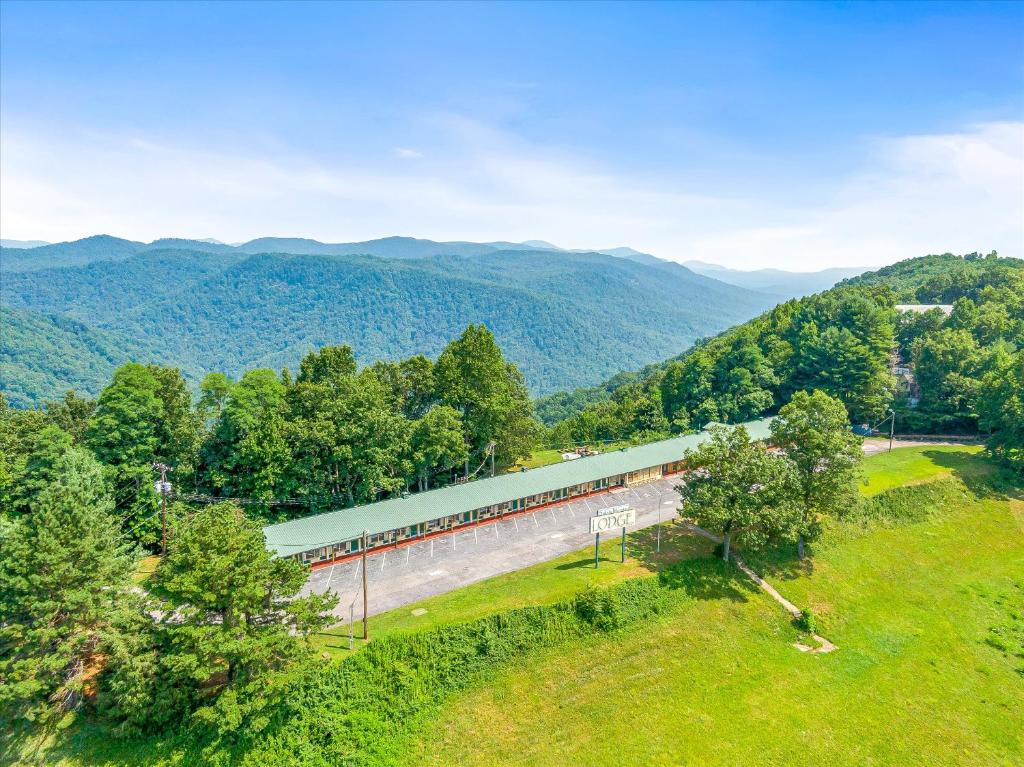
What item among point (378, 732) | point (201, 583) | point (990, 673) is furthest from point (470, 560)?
point (990, 673)

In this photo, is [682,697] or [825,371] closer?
[682,697]

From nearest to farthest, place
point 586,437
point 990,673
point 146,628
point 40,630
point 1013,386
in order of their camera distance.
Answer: point 40,630 < point 146,628 < point 990,673 < point 1013,386 < point 586,437

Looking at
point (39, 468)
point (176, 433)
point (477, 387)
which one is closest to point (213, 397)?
point (176, 433)

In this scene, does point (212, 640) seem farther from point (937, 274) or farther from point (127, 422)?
point (937, 274)

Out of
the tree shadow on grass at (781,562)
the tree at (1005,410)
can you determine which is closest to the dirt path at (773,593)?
the tree shadow on grass at (781,562)

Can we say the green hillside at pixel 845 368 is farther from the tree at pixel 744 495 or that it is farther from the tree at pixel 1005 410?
the tree at pixel 744 495

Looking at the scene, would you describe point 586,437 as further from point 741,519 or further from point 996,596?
point 996,596
